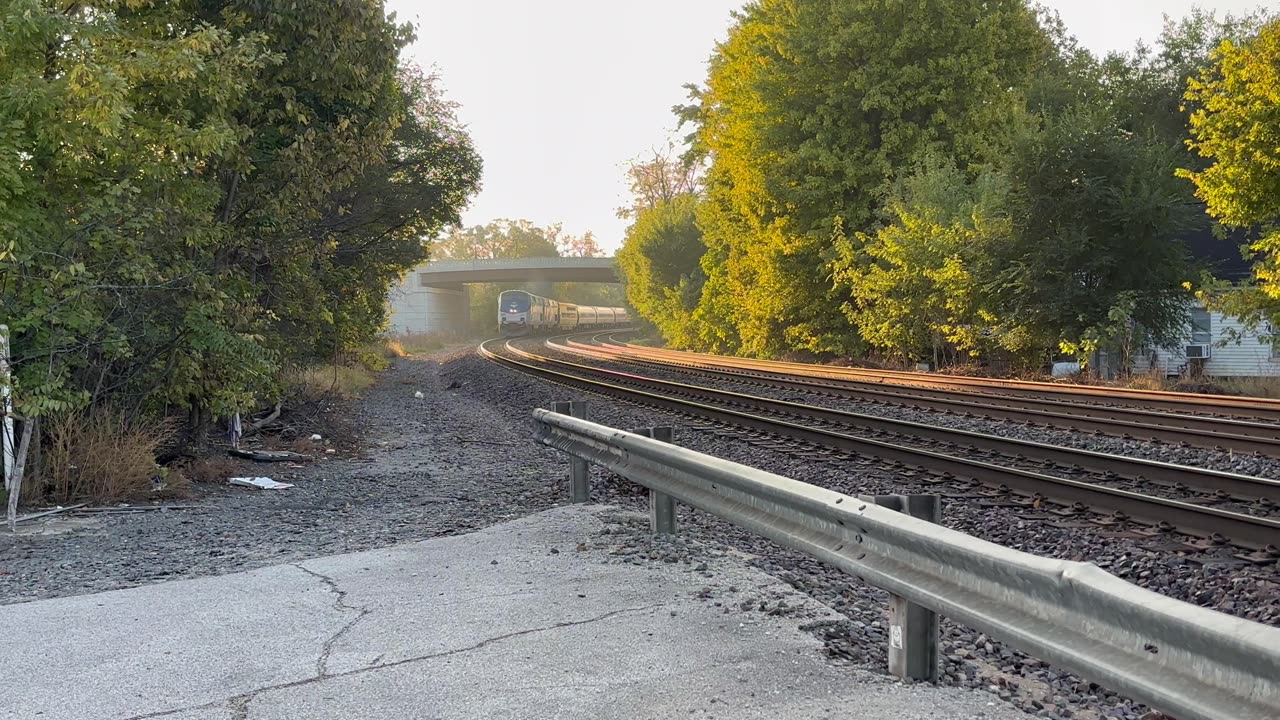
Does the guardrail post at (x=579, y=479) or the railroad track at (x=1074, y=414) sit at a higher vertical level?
the guardrail post at (x=579, y=479)

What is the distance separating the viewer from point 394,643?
4016mm

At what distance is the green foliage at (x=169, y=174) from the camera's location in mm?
7816

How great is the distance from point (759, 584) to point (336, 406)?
14.4m

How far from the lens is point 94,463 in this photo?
833 centimetres

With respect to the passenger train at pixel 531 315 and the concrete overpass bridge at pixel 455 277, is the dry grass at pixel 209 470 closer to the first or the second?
the passenger train at pixel 531 315

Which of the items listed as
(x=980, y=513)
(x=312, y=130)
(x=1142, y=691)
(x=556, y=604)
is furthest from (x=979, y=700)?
(x=312, y=130)

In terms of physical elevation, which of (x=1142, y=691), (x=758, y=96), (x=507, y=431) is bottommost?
(x=507, y=431)

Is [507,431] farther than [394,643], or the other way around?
[507,431]

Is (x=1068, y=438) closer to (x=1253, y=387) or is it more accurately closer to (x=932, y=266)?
(x=1253, y=387)

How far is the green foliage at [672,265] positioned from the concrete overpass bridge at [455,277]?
27.0 meters

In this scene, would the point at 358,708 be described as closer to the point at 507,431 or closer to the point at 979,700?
the point at 979,700

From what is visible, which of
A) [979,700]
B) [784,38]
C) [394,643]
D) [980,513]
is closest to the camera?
[979,700]

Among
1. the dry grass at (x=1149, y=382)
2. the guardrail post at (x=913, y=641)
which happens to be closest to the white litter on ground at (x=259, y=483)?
the guardrail post at (x=913, y=641)

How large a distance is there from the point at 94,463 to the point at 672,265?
44.9 metres
